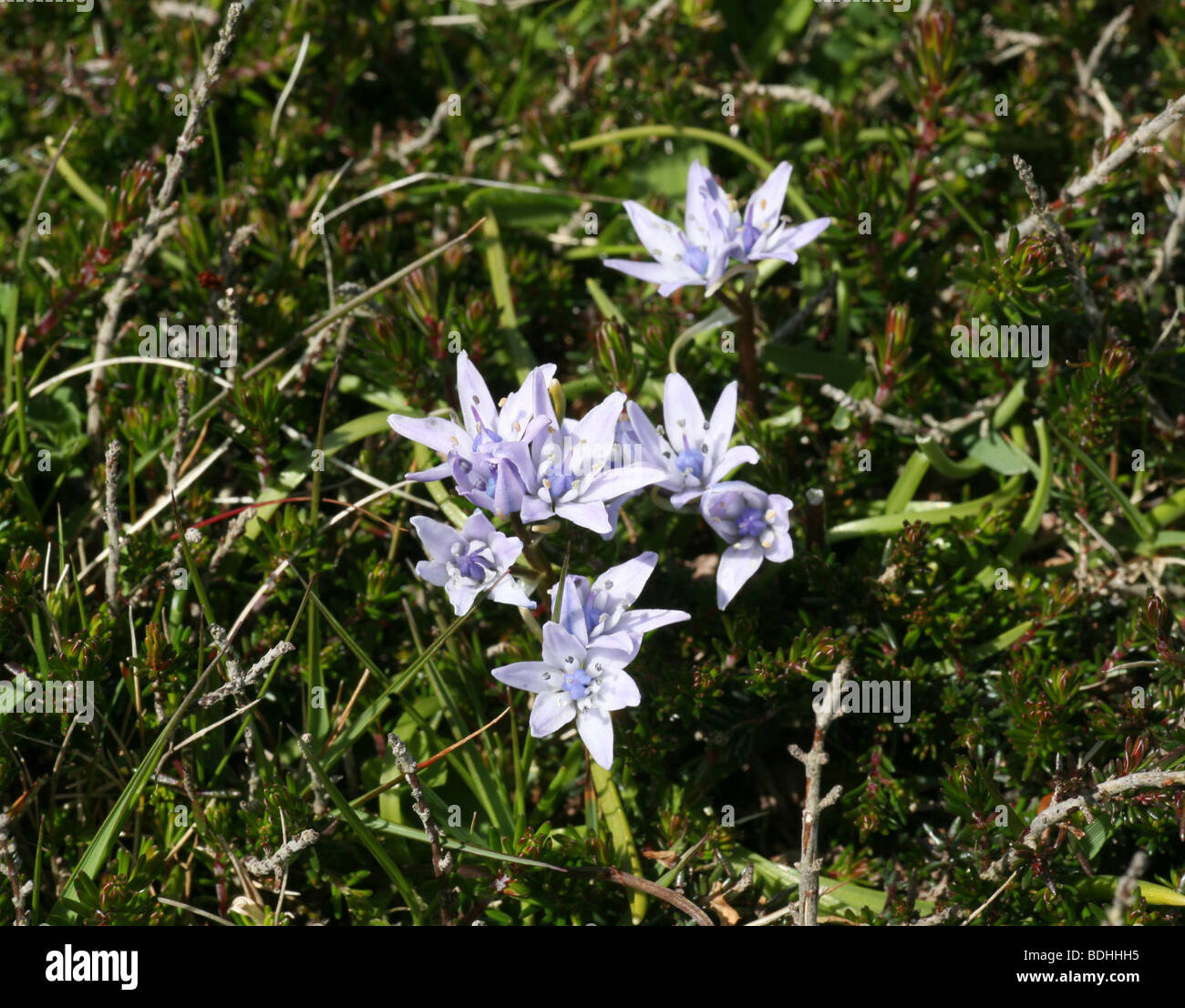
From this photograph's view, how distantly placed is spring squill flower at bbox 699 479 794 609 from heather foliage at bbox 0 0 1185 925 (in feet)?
0.06

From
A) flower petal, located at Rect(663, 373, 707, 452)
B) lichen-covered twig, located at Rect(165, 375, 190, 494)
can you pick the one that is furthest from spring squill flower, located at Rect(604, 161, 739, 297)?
lichen-covered twig, located at Rect(165, 375, 190, 494)

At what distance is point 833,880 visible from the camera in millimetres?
3088

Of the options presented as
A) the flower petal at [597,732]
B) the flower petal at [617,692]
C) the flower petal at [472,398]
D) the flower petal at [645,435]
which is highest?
the flower petal at [472,398]

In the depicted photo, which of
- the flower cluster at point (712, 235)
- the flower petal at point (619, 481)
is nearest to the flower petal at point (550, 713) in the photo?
the flower petal at point (619, 481)

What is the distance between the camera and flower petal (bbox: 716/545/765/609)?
286cm

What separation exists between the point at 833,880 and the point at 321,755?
63.5 inches

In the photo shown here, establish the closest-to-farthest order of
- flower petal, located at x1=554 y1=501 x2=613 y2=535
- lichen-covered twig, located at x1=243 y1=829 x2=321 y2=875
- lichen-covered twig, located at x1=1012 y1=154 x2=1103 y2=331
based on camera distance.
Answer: flower petal, located at x1=554 y1=501 x2=613 y2=535, lichen-covered twig, located at x1=243 y1=829 x2=321 y2=875, lichen-covered twig, located at x1=1012 y1=154 x2=1103 y2=331

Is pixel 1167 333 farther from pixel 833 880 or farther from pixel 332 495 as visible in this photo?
pixel 332 495

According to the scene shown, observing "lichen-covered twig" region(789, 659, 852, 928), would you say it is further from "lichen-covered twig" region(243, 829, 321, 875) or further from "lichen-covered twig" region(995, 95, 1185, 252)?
"lichen-covered twig" region(995, 95, 1185, 252)

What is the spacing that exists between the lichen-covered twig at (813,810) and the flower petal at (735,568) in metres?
0.36

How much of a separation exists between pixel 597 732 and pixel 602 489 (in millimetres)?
610

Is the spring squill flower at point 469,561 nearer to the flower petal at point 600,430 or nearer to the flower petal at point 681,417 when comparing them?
the flower petal at point 600,430

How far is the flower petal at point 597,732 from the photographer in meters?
2.48
